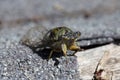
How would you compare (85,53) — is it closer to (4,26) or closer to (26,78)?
(26,78)

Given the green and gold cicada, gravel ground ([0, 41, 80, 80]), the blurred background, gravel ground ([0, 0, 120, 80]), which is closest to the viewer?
gravel ground ([0, 41, 80, 80])

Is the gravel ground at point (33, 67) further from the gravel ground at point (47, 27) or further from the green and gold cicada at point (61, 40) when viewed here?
the green and gold cicada at point (61, 40)

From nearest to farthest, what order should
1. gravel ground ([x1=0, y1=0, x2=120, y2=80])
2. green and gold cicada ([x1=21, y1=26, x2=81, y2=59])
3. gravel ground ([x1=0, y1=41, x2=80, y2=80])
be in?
gravel ground ([x1=0, y1=41, x2=80, y2=80])
gravel ground ([x1=0, y1=0, x2=120, y2=80])
green and gold cicada ([x1=21, y1=26, x2=81, y2=59])

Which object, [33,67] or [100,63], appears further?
[100,63]

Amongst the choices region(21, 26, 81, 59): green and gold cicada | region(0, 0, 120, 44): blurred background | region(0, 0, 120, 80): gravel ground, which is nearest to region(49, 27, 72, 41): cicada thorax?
region(21, 26, 81, 59): green and gold cicada

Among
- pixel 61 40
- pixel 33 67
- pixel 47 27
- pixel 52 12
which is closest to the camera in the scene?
pixel 33 67

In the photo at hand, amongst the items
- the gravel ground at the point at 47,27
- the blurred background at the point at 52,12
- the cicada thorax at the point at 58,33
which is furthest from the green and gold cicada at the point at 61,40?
the blurred background at the point at 52,12

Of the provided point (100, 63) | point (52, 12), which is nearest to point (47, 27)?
point (100, 63)

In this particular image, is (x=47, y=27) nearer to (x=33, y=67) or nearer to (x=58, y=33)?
(x=58, y=33)

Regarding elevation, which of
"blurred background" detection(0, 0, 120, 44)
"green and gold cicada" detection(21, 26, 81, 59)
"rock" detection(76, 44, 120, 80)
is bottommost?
"rock" detection(76, 44, 120, 80)

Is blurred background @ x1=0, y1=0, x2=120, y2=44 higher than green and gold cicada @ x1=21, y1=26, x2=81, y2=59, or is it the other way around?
blurred background @ x1=0, y1=0, x2=120, y2=44

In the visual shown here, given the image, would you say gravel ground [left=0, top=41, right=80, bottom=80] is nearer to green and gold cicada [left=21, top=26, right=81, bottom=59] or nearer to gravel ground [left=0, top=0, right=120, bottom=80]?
gravel ground [left=0, top=0, right=120, bottom=80]

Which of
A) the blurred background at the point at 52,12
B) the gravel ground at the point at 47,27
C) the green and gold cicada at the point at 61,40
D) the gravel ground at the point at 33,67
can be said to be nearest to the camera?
the gravel ground at the point at 33,67
